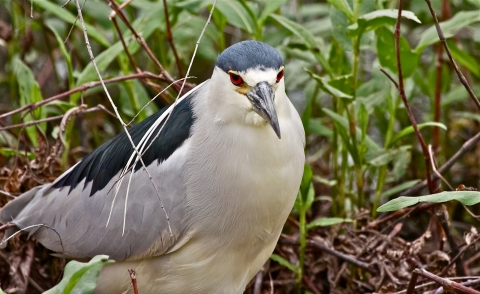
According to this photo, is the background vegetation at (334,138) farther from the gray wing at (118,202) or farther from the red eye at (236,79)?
the red eye at (236,79)

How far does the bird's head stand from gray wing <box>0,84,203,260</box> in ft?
0.82

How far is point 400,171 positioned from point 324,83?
2.06 ft

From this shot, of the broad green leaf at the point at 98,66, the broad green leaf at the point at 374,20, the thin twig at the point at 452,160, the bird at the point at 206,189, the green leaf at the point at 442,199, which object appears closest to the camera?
the green leaf at the point at 442,199

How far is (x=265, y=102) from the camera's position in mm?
2092

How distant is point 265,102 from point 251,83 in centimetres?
8

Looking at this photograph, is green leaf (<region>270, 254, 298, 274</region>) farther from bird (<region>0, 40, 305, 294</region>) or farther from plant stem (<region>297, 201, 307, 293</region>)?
bird (<region>0, 40, 305, 294</region>)

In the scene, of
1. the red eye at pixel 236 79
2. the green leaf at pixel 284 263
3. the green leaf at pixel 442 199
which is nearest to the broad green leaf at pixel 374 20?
the red eye at pixel 236 79

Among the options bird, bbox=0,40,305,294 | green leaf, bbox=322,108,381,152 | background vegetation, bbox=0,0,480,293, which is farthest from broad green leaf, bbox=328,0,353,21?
bird, bbox=0,40,305,294

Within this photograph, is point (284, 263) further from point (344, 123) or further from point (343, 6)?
Answer: point (343, 6)

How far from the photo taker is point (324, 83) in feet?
8.84

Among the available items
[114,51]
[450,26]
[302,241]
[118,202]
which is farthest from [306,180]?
[114,51]

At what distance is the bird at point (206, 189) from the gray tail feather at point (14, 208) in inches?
10.2

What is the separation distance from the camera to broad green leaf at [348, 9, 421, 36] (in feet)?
8.36

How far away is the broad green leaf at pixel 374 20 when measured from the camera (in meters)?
2.55
